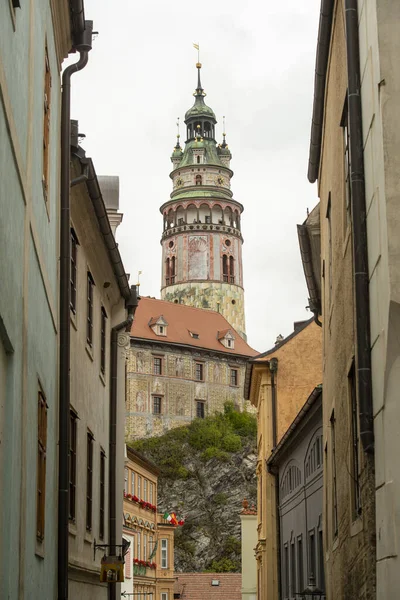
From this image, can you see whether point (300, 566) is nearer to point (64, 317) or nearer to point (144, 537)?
point (64, 317)

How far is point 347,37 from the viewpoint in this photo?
403 inches

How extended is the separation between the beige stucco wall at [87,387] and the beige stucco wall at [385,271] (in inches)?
226

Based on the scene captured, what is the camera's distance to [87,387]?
16062 millimetres

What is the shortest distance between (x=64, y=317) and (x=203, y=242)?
98.1 m

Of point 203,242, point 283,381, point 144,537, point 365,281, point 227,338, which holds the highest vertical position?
point 203,242

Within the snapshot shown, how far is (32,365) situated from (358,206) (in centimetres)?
295

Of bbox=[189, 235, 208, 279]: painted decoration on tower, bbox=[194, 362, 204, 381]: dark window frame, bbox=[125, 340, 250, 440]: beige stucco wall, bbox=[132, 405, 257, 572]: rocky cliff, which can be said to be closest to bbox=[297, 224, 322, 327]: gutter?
bbox=[132, 405, 257, 572]: rocky cliff

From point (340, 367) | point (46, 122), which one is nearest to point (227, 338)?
point (340, 367)

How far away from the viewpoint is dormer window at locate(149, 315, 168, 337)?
93.3 m

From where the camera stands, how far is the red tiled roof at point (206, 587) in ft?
198

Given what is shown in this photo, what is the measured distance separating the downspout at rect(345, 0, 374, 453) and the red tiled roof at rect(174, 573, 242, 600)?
170 ft

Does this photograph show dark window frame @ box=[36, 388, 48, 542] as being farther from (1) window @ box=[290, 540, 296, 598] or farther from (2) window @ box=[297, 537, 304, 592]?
(1) window @ box=[290, 540, 296, 598]

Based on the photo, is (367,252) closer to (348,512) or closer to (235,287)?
(348,512)

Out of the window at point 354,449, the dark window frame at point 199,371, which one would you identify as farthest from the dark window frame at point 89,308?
the dark window frame at point 199,371
